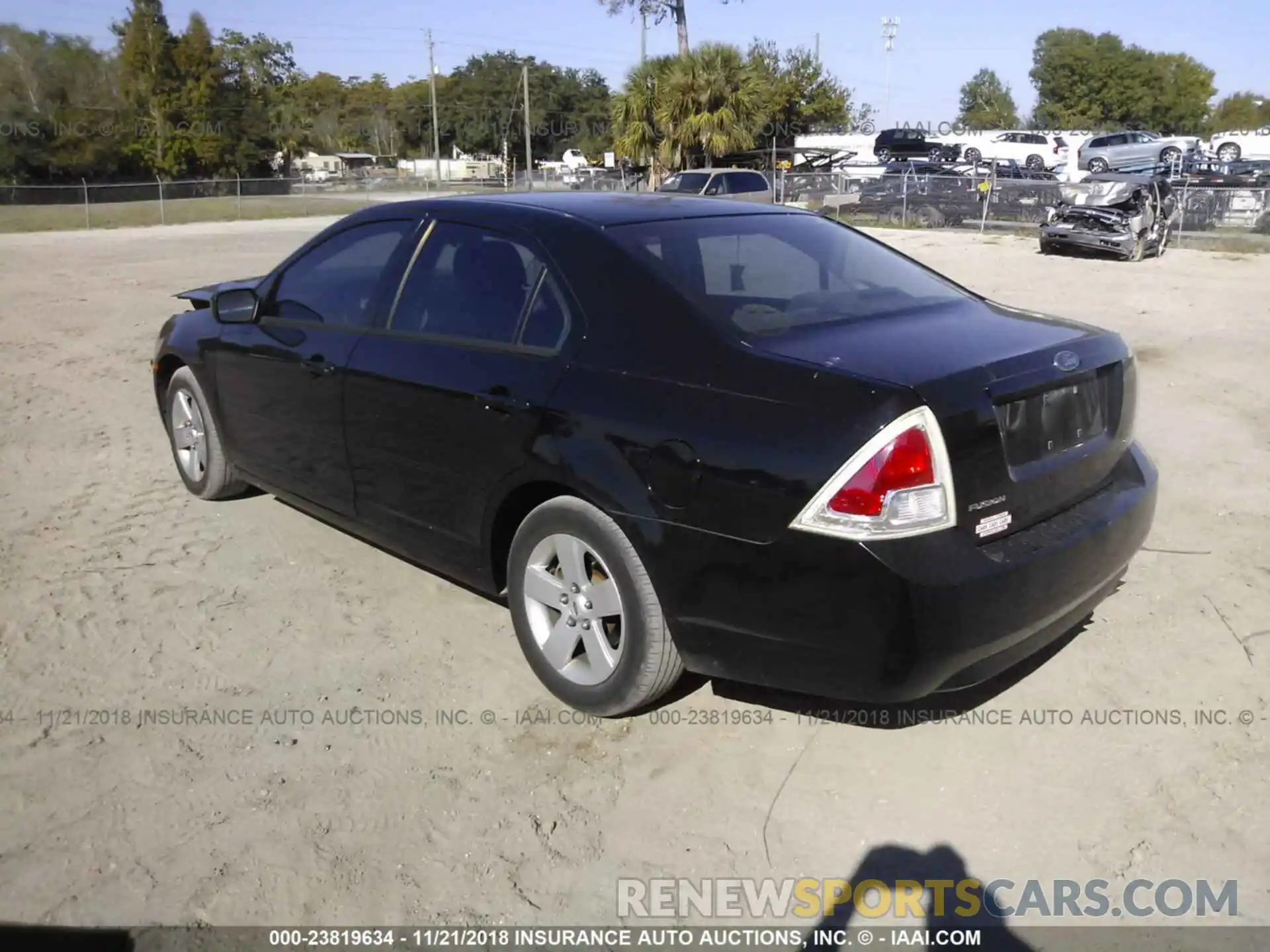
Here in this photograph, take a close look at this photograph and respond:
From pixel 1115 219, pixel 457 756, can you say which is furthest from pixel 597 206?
pixel 1115 219

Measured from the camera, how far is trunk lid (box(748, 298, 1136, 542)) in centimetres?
281

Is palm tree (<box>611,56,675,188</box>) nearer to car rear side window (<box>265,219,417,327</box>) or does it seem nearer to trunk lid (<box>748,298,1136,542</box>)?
car rear side window (<box>265,219,417,327</box>)

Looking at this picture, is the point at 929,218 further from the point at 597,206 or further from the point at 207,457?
the point at 597,206

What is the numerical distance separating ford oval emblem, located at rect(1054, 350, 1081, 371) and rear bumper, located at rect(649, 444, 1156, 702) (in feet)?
1.39

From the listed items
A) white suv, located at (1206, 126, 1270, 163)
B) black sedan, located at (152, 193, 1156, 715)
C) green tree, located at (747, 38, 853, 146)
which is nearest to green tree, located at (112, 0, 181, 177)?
green tree, located at (747, 38, 853, 146)

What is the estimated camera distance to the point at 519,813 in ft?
9.99

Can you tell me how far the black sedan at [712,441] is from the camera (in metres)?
2.75

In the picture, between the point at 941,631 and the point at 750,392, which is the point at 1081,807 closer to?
the point at 941,631

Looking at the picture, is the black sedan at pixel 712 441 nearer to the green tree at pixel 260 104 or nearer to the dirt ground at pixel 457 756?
the dirt ground at pixel 457 756

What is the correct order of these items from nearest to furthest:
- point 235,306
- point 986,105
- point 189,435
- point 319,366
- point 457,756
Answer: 1. point 457,756
2. point 319,366
3. point 235,306
4. point 189,435
5. point 986,105

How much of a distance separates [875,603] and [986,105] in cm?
11169

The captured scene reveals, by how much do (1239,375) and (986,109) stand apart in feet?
330

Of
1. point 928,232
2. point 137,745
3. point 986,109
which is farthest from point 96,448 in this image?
point 986,109

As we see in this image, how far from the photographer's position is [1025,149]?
40281 millimetres
